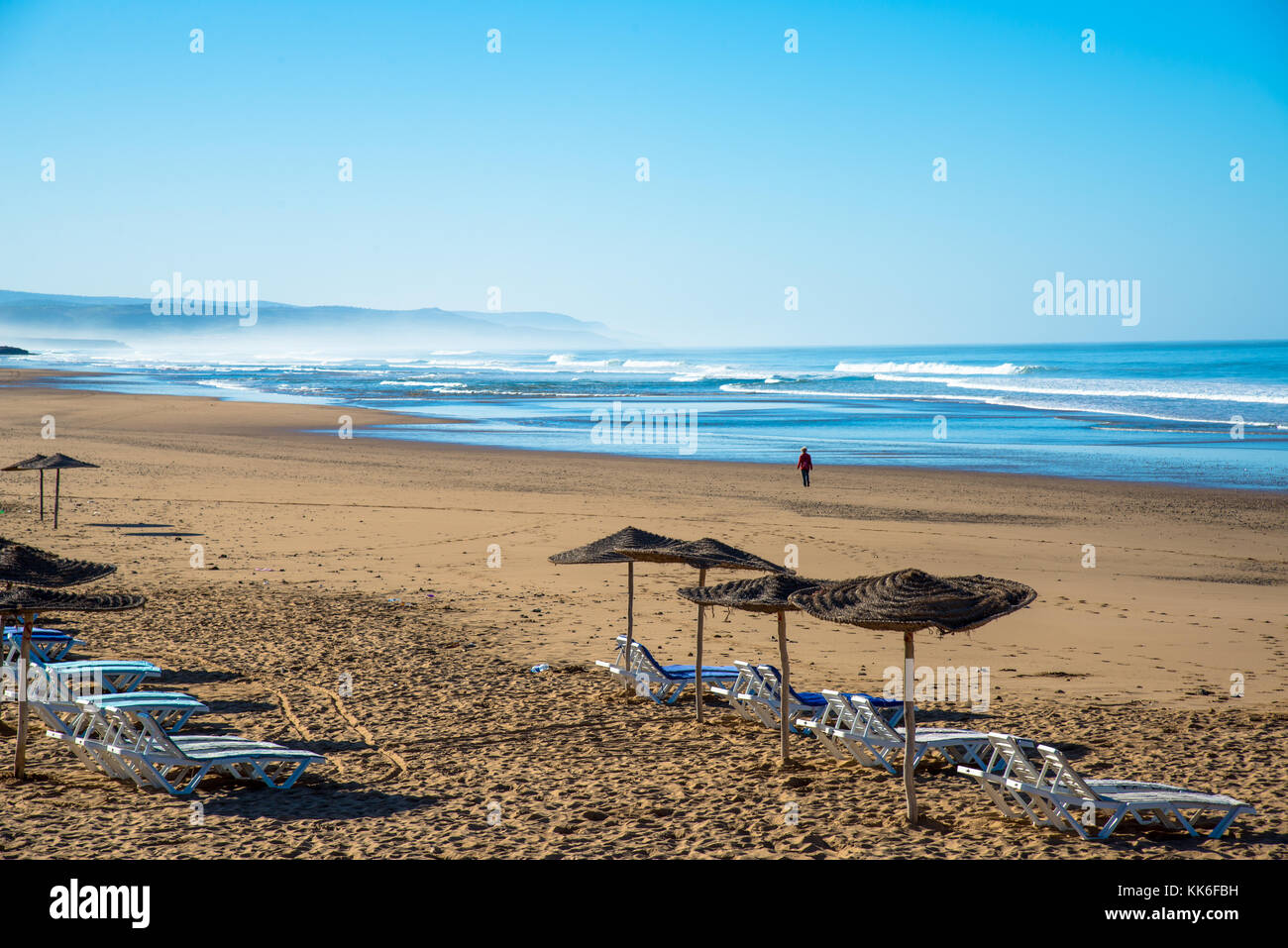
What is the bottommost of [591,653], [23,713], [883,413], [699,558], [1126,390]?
[591,653]

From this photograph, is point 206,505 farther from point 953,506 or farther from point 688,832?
point 688,832

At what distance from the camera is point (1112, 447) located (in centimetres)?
3372

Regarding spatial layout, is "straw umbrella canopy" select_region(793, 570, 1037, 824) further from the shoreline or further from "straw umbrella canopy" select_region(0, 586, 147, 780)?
the shoreline

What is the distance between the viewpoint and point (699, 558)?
9250mm

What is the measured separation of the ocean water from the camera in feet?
104

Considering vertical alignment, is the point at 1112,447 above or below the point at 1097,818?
above

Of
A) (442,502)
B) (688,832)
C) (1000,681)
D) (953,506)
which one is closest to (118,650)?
(688,832)

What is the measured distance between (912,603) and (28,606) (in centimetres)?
578

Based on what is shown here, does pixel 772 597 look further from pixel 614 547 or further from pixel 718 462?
pixel 718 462

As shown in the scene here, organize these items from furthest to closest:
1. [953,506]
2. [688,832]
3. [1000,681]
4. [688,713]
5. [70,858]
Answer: [953,506], [1000,681], [688,713], [688,832], [70,858]

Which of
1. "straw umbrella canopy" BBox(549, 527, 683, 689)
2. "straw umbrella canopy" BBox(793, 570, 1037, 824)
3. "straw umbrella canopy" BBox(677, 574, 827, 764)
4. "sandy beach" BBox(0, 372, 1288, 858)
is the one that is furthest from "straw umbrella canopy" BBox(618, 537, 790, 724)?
"straw umbrella canopy" BBox(793, 570, 1037, 824)

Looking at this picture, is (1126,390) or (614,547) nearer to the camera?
(614,547)

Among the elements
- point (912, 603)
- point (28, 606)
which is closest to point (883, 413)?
point (912, 603)

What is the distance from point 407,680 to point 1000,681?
20.0 feet
